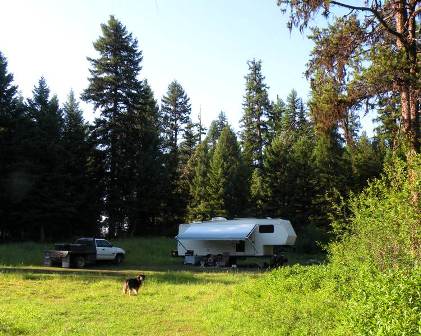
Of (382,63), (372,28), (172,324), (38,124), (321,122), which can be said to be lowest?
(172,324)

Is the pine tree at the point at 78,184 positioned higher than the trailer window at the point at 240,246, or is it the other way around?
the pine tree at the point at 78,184

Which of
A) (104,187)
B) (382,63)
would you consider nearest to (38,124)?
(104,187)

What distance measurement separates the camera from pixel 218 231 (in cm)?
3269

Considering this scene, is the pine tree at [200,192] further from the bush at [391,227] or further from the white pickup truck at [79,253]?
the bush at [391,227]

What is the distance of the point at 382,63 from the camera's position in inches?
454

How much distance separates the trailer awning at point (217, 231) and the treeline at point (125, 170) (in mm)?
11797

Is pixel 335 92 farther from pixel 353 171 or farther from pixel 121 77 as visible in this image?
pixel 121 77

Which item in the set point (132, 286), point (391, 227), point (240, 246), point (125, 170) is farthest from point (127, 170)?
point (391, 227)

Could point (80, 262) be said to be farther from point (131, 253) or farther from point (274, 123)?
point (274, 123)

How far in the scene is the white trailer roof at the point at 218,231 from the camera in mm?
31594

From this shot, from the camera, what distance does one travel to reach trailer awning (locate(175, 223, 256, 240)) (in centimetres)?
3156

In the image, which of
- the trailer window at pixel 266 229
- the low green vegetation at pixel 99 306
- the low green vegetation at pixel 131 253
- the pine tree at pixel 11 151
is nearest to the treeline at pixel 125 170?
the pine tree at pixel 11 151

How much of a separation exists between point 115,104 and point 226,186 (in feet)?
44.1

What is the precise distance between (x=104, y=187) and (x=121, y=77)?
10987mm
